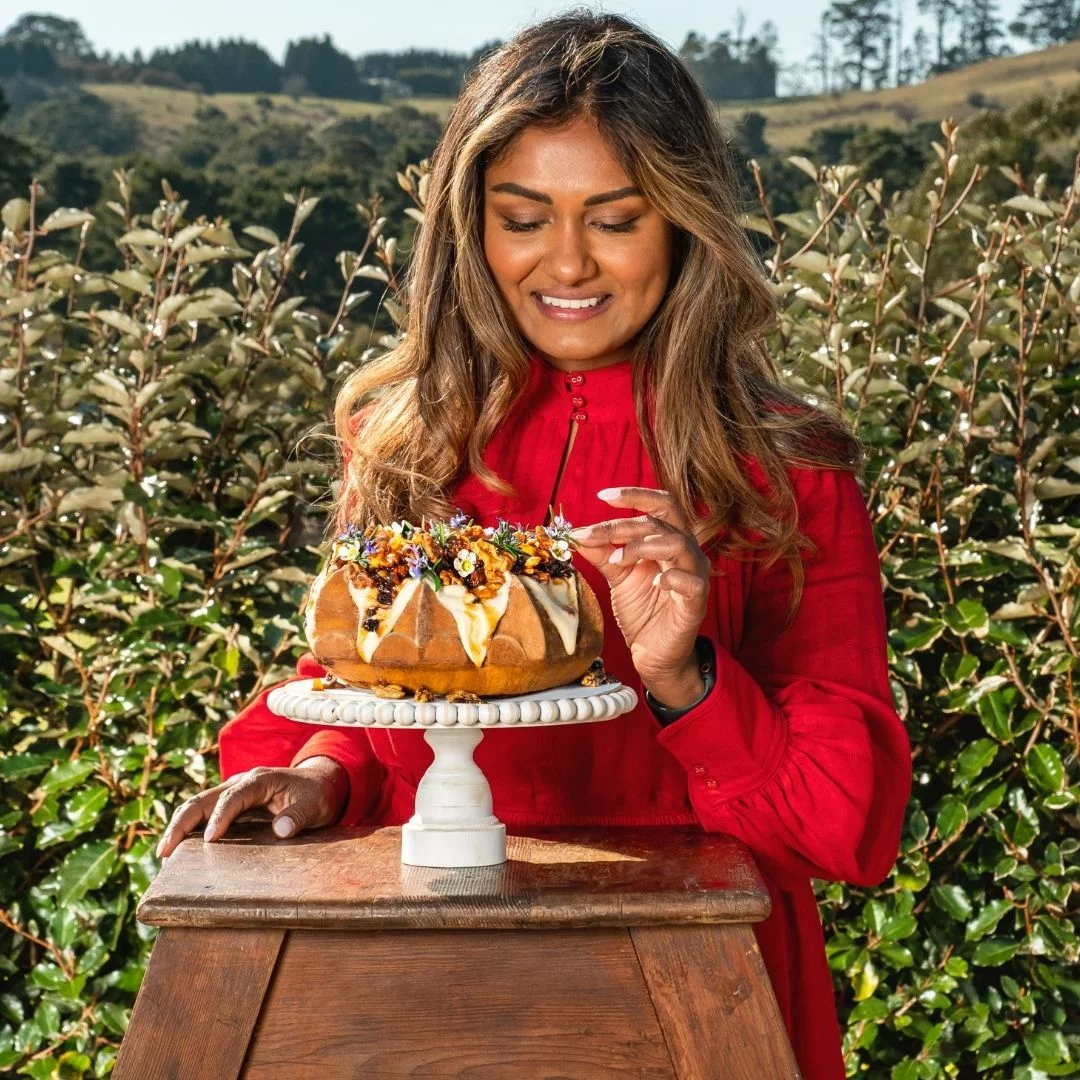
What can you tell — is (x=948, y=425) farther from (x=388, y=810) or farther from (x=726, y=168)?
(x=388, y=810)

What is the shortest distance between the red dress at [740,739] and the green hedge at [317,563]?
→ 36.1 inches

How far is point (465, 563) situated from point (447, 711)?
0.52 ft

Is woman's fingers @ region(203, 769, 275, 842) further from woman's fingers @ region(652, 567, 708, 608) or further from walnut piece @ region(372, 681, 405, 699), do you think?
woman's fingers @ region(652, 567, 708, 608)

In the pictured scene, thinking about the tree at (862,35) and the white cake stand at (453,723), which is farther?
the tree at (862,35)

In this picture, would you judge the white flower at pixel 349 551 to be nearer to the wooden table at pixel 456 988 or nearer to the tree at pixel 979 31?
the wooden table at pixel 456 988

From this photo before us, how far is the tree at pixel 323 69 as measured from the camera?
225 feet

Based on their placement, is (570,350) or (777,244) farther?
(777,244)

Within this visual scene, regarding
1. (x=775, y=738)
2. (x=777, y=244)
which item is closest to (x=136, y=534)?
(x=777, y=244)

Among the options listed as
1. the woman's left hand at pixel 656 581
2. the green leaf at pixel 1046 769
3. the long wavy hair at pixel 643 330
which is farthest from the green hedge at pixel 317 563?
the woman's left hand at pixel 656 581

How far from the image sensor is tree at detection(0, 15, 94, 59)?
65.8 meters

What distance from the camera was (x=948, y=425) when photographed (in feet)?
9.35

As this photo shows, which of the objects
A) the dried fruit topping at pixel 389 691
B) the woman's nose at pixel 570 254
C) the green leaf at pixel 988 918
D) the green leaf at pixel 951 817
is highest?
the woman's nose at pixel 570 254

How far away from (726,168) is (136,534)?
138 centimetres

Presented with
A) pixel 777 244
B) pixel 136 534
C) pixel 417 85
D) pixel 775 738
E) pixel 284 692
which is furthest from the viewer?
pixel 417 85
